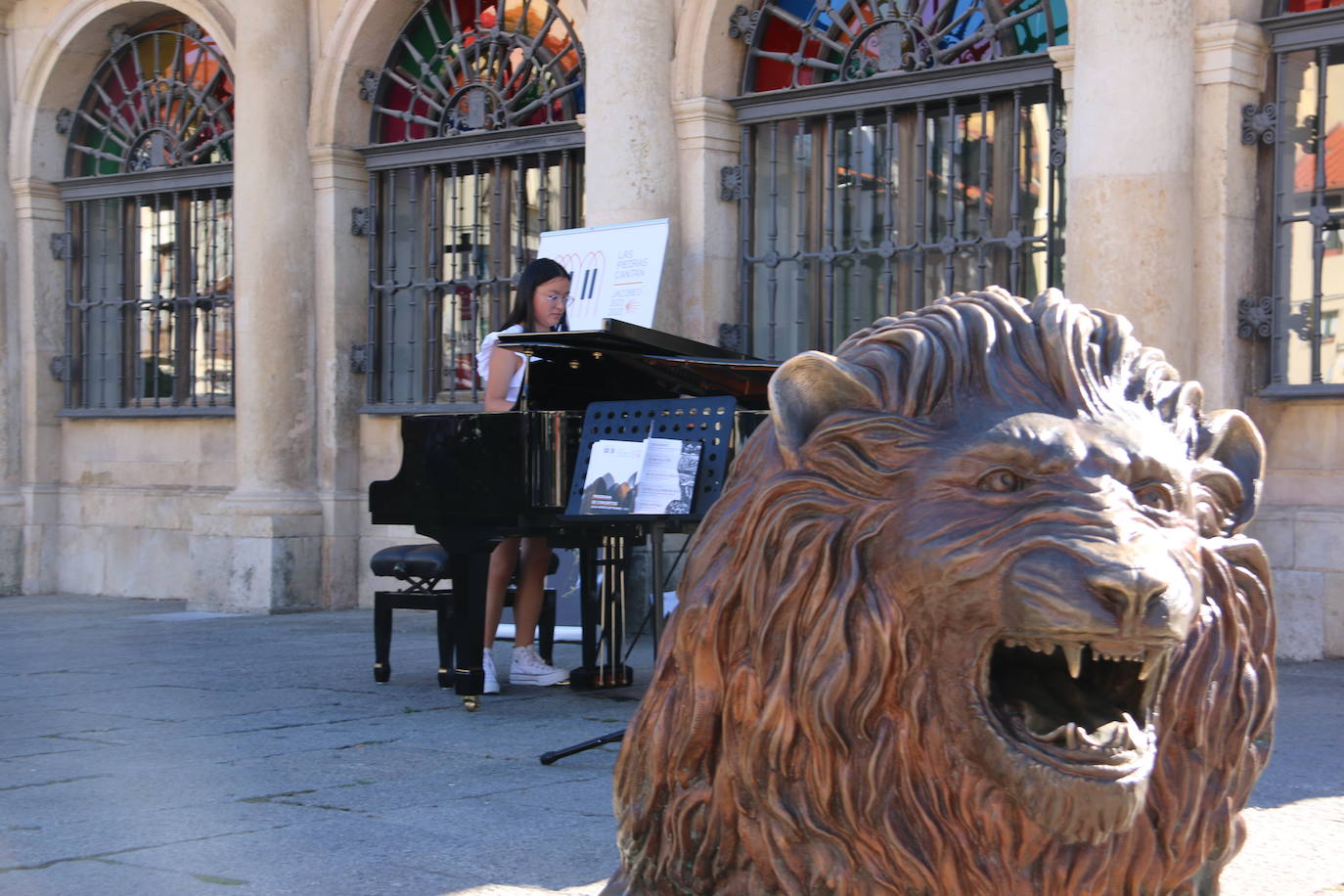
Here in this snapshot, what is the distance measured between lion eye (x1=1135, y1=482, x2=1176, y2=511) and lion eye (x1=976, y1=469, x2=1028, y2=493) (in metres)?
0.12

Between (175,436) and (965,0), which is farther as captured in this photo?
(175,436)

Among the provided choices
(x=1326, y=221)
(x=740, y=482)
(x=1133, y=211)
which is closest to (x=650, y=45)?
(x=1133, y=211)

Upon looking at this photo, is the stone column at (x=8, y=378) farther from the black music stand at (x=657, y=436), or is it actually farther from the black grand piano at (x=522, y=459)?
the black music stand at (x=657, y=436)

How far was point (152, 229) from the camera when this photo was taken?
1309cm

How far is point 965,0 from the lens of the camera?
350 inches

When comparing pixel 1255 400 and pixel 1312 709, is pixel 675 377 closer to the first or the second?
pixel 1312 709

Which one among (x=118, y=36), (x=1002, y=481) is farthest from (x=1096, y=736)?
(x=118, y=36)

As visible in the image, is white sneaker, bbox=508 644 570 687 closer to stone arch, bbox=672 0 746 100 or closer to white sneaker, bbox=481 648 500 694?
white sneaker, bbox=481 648 500 694

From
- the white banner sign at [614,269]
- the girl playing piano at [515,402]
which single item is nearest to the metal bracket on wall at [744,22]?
the white banner sign at [614,269]

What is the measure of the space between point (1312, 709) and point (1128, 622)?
5.11 meters

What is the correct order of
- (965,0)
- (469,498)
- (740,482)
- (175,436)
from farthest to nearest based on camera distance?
(175,436) → (965,0) → (469,498) → (740,482)

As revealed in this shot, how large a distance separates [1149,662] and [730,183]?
327 inches

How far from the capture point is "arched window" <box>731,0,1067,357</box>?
28.4 ft

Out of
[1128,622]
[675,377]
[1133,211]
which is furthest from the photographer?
[1133,211]
